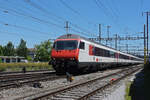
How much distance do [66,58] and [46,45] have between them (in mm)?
74144

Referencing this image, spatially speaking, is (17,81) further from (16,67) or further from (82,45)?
(16,67)

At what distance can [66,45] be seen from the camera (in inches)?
706

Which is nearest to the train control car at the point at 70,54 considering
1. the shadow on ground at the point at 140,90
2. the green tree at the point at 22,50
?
the shadow on ground at the point at 140,90

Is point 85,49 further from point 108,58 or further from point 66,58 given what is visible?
point 108,58

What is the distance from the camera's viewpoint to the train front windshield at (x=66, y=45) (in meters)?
17.5

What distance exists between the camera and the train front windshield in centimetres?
1753

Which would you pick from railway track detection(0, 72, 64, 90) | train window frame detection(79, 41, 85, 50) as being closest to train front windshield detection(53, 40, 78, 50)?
train window frame detection(79, 41, 85, 50)

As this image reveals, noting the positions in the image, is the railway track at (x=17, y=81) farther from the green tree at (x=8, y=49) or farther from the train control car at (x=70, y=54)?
the green tree at (x=8, y=49)

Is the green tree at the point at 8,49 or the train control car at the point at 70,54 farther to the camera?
the green tree at the point at 8,49

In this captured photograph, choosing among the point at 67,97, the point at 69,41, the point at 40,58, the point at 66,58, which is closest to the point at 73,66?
the point at 66,58

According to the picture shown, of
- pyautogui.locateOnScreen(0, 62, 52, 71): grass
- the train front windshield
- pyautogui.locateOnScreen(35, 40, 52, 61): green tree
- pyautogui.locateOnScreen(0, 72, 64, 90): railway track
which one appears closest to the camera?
pyautogui.locateOnScreen(0, 72, 64, 90): railway track

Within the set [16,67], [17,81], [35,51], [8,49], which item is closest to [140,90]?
[17,81]

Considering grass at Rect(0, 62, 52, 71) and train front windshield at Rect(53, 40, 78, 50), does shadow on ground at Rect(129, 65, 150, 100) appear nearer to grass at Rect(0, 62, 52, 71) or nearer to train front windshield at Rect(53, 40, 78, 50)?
train front windshield at Rect(53, 40, 78, 50)

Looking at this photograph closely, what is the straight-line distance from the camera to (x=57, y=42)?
60.6ft
